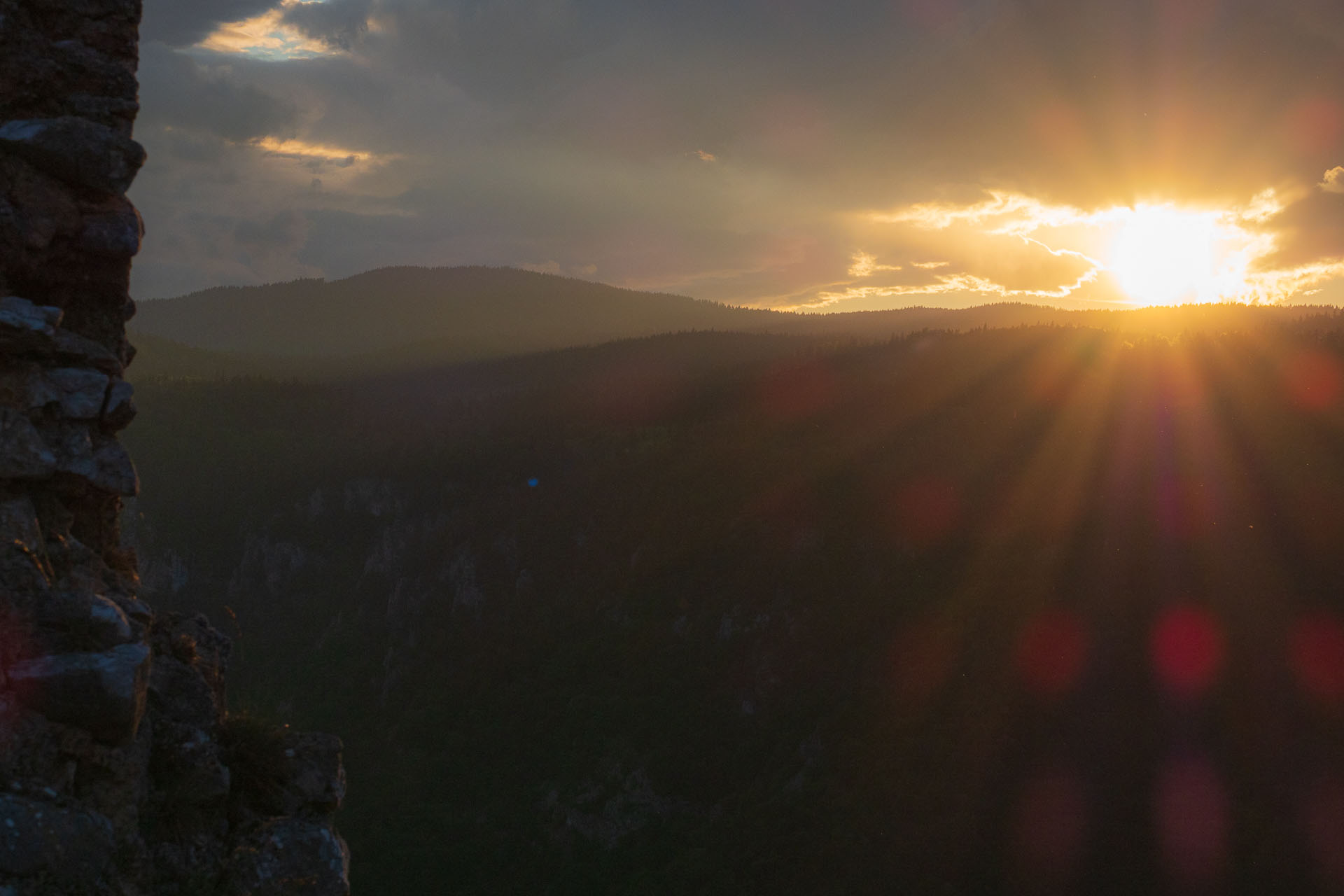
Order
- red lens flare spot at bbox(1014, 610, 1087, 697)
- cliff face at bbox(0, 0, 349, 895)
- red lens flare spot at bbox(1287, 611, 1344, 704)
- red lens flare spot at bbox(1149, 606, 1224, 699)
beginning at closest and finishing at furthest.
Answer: cliff face at bbox(0, 0, 349, 895), red lens flare spot at bbox(1287, 611, 1344, 704), red lens flare spot at bbox(1149, 606, 1224, 699), red lens flare spot at bbox(1014, 610, 1087, 697)

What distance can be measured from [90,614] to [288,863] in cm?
309

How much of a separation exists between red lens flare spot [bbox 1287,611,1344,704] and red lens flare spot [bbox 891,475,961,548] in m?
13.9

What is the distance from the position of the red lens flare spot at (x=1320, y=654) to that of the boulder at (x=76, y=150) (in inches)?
1315

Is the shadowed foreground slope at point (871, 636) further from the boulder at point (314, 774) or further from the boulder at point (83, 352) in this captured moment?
the boulder at point (83, 352)

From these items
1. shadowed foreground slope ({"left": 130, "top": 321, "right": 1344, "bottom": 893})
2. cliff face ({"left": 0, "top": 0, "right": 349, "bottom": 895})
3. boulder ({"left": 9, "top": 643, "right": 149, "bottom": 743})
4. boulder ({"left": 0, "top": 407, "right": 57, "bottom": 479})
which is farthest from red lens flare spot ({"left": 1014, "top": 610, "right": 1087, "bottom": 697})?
boulder ({"left": 0, "top": 407, "right": 57, "bottom": 479})

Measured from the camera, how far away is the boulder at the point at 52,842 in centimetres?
668

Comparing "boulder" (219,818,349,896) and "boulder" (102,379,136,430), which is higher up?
"boulder" (102,379,136,430)

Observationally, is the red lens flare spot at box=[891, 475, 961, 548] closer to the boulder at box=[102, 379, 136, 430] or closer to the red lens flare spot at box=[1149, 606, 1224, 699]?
the red lens flare spot at box=[1149, 606, 1224, 699]

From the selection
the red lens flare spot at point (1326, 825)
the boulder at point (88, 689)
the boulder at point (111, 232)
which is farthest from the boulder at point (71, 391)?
the red lens flare spot at point (1326, 825)

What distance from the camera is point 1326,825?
24812 mm

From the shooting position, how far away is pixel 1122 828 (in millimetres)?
27422

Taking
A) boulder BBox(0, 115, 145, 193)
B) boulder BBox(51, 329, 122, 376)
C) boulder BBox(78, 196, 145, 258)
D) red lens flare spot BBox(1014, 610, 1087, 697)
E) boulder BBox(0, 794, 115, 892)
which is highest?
boulder BBox(0, 115, 145, 193)

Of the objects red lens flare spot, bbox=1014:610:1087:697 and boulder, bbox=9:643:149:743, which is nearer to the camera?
boulder, bbox=9:643:149:743

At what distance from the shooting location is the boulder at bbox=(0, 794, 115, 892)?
6.68 metres
